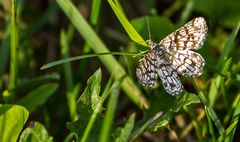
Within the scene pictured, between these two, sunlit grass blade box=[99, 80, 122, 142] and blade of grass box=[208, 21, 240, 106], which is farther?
blade of grass box=[208, 21, 240, 106]

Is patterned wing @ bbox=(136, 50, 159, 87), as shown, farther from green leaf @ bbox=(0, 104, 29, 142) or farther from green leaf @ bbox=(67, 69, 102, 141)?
green leaf @ bbox=(0, 104, 29, 142)

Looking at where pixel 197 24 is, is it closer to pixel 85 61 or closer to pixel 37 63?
pixel 85 61

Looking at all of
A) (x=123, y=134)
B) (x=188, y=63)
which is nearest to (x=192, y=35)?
(x=188, y=63)

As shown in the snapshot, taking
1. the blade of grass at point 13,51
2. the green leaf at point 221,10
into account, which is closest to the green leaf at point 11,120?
the blade of grass at point 13,51

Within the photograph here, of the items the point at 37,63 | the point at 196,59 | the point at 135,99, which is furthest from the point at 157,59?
the point at 37,63

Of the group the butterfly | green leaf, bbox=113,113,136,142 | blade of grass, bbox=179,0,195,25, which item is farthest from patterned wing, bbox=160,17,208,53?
blade of grass, bbox=179,0,195,25
